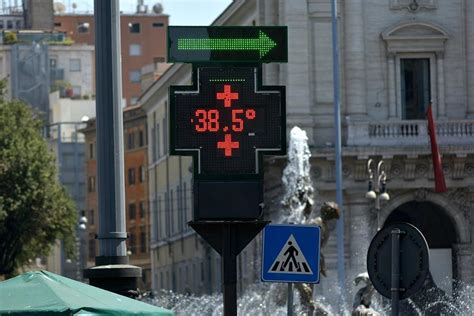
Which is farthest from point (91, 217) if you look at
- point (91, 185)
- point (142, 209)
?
point (142, 209)

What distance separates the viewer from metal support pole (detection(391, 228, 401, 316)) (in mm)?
17547

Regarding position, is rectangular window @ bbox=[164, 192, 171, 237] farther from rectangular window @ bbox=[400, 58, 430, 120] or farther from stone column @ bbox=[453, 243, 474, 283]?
stone column @ bbox=[453, 243, 474, 283]

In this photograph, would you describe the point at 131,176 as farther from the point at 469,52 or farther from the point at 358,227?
the point at 358,227

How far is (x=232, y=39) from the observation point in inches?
683

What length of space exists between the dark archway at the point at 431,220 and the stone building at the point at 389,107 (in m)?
0.03

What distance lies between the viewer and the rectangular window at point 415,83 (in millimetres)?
64312

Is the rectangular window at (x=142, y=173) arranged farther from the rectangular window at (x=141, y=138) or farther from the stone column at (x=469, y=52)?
the stone column at (x=469, y=52)

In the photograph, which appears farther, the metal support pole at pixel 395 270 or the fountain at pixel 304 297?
the fountain at pixel 304 297

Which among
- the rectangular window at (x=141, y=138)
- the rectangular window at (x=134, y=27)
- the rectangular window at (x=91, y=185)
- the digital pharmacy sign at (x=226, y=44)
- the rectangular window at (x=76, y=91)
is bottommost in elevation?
the digital pharmacy sign at (x=226, y=44)

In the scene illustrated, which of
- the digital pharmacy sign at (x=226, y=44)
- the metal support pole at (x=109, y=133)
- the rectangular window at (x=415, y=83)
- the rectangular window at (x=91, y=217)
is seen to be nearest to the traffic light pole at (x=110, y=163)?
the metal support pole at (x=109, y=133)

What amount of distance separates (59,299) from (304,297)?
62.2ft

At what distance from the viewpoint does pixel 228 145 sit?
17312 millimetres

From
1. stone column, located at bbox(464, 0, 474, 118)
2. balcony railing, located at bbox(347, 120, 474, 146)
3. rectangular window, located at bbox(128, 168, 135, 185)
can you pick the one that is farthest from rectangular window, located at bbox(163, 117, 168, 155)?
balcony railing, located at bbox(347, 120, 474, 146)

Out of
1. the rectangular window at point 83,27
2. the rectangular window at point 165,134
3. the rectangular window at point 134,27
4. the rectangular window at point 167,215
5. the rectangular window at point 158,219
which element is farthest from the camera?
the rectangular window at point 83,27
